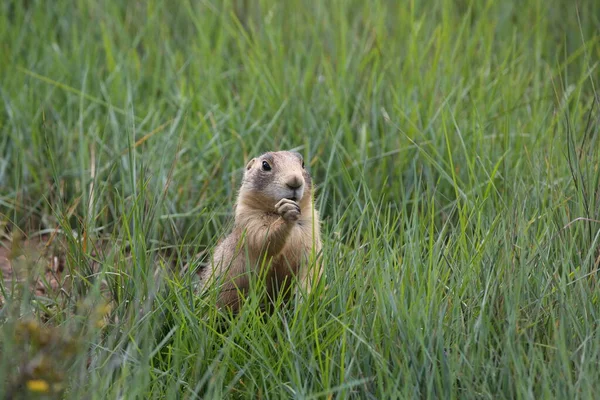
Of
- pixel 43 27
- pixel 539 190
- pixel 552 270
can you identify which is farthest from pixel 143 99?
pixel 552 270

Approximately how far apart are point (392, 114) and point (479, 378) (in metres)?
2.47

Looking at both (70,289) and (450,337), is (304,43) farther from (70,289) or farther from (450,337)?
(450,337)

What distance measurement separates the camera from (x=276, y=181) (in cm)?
399

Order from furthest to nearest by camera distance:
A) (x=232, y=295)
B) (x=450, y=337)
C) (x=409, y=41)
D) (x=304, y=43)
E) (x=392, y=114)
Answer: (x=304, y=43), (x=409, y=41), (x=392, y=114), (x=232, y=295), (x=450, y=337)

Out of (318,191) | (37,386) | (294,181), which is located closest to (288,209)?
(294,181)

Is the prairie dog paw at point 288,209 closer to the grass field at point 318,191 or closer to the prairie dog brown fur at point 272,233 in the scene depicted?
the prairie dog brown fur at point 272,233

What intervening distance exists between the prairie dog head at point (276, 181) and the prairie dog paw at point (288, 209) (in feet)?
0.34

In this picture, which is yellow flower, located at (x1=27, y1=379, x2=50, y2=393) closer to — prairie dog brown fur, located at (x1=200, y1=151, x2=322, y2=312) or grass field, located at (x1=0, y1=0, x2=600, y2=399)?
grass field, located at (x1=0, y1=0, x2=600, y2=399)

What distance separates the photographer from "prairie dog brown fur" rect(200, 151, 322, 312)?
387 centimetres

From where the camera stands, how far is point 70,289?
3.75m

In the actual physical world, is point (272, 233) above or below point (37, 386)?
below

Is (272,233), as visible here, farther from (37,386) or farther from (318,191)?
(37,386)

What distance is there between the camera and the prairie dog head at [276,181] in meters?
3.93

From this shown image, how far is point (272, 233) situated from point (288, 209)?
0.56 feet
